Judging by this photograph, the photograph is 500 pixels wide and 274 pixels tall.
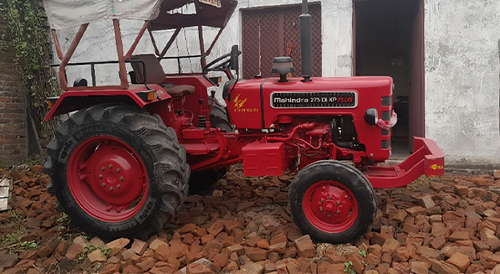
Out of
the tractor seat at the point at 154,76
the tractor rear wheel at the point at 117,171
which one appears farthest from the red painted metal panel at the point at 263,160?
the tractor seat at the point at 154,76

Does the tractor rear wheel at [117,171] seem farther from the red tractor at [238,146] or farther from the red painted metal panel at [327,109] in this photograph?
the red painted metal panel at [327,109]

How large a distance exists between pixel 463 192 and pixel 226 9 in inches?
128

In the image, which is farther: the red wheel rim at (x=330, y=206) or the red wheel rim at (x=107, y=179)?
the red wheel rim at (x=107, y=179)

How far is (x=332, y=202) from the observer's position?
3480mm

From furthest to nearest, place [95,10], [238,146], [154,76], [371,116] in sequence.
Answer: [154,76] → [238,146] → [371,116] → [95,10]

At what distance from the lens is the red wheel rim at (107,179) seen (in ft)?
12.5

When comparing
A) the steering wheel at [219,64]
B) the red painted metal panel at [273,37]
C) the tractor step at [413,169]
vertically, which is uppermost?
the red painted metal panel at [273,37]

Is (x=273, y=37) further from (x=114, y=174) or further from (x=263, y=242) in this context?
(x=263, y=242)

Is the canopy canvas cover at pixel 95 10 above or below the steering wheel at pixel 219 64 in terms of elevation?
above

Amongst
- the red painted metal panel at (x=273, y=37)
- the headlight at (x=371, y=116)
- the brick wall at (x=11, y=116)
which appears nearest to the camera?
the headlight at (x=371, y=116)

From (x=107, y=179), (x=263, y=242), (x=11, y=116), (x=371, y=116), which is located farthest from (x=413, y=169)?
(x=11, y=116)

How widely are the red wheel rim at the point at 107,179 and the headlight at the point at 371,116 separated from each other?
1961 millimetres

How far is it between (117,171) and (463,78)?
4.78m

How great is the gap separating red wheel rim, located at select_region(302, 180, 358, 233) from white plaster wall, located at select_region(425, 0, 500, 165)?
3286mm
